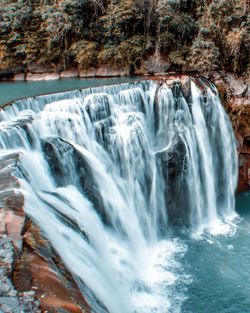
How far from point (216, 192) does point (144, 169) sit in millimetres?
2977

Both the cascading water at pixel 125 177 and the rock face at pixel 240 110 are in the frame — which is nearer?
the cascading water at pixel 125 177

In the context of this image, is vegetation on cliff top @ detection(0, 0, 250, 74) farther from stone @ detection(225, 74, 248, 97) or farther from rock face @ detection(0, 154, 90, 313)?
rock face @ detection(0, 154, 90, 313)

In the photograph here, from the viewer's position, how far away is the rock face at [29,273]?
9.02 feet

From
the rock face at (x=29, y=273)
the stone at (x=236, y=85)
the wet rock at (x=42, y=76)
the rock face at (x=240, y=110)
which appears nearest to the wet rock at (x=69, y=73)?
the wet rock at (x=42, y=76)

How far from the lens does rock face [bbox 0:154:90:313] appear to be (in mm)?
2748

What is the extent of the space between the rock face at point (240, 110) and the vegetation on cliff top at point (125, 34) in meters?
1.05

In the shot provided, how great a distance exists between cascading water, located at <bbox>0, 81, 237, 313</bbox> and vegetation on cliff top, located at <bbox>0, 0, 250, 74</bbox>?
10.9 ft

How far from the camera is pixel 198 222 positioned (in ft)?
33.1

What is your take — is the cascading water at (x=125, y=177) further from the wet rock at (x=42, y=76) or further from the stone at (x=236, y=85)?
the wet rock at (x=42, y=76)

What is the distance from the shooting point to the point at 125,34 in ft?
49.1

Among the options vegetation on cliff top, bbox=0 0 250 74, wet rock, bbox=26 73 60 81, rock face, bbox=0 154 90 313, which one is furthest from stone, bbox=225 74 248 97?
rock face, bbox=0 154 90 313

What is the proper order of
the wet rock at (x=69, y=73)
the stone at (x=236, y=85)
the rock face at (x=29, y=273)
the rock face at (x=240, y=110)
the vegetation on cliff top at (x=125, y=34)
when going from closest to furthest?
1. the rock face at (x=29, y=273)
2. the rock face at (x=240, y=110)
3. the stone at (x=236, y=85)
4. the vegetation on cliff top at (x=125, y=34)
5. the wet rock at (x=69, y=73)

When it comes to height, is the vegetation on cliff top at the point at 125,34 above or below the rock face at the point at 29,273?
above

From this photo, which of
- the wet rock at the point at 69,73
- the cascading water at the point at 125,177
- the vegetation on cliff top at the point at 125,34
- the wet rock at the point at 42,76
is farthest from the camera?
the wet rock at the point at 69,73
